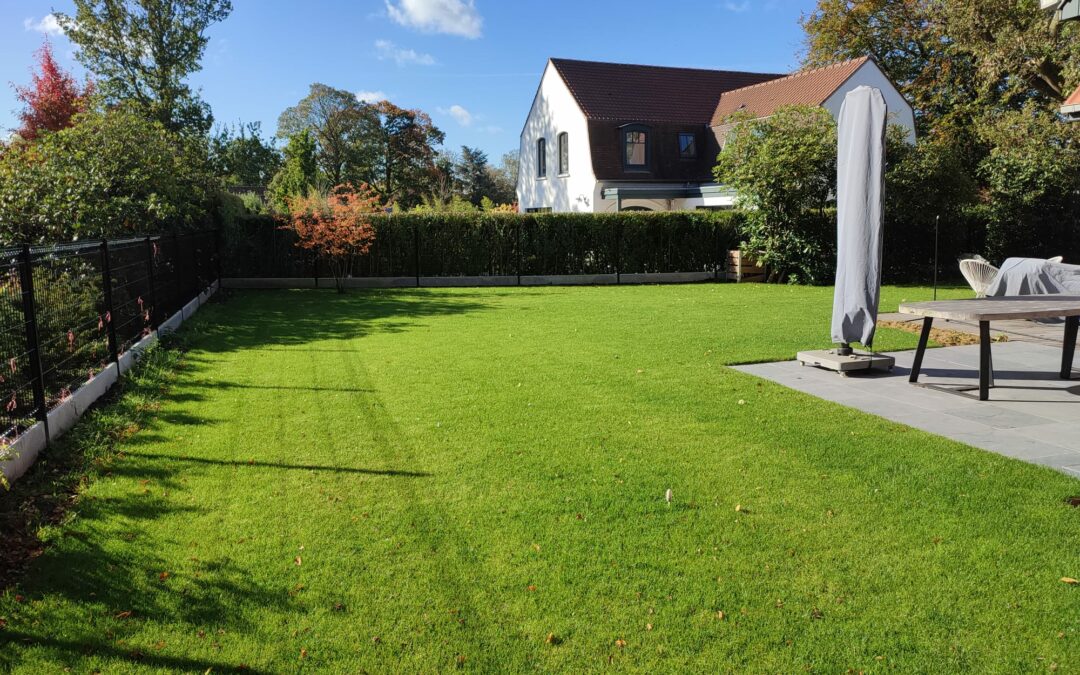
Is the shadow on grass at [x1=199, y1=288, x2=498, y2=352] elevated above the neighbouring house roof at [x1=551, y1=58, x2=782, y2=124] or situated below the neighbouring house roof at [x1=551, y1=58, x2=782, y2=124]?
below

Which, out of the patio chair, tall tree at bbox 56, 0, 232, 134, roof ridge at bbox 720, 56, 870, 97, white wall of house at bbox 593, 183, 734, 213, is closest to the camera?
the patio chair

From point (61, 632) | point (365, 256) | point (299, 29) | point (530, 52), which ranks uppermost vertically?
point (530, 52)

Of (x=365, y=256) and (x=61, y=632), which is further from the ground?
(x=365, y=256)

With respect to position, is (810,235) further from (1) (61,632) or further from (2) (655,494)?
(1) (61,632)

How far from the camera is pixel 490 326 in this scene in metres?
11.9

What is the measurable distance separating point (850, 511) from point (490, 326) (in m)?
8.18

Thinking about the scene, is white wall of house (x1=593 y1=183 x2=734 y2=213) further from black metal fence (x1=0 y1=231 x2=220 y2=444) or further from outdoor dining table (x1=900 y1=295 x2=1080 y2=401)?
outdoor dining table (x1=900 y1=295 x2=1080 y2=401)

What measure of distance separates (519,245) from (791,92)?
14.0 metres

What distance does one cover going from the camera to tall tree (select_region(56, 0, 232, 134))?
2359cm

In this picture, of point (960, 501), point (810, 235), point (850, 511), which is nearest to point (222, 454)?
point (850, 511)

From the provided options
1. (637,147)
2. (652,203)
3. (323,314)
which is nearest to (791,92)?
(637,147)

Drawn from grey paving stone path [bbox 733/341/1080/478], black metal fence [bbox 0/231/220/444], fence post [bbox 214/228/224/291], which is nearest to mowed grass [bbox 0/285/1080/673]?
grey paving stone path [bbox 733/341/1080/478]

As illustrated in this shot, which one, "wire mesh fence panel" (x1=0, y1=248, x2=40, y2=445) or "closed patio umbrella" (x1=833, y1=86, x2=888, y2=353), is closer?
"wire mesh fence panel" (x1=0, y1=248, x2=40, y2=445)

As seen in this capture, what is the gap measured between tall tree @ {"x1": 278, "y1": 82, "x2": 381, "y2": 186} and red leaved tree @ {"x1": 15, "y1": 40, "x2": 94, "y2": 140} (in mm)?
23223
